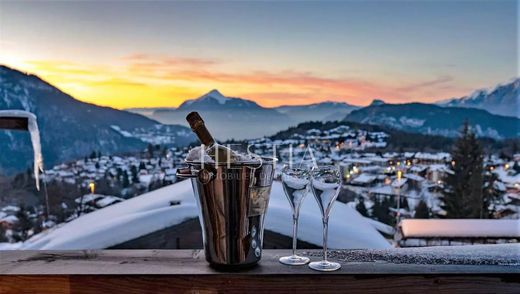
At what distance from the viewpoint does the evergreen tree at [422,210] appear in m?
7.86

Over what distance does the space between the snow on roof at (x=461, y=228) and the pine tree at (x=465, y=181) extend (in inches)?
229

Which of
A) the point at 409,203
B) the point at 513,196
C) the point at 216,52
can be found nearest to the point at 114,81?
the point at 216,52

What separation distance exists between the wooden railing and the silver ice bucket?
0.03 meters

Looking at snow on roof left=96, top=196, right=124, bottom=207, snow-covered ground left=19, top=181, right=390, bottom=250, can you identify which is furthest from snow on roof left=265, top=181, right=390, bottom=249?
snow on roof left=96, top=196, right=124, bottom=207

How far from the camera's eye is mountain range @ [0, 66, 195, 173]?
16.9 feet

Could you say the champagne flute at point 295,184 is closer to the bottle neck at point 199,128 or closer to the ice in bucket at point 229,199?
the ice in bucket at point 229,199

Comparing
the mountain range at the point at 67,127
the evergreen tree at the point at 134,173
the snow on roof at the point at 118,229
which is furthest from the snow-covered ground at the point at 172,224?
the evergreen tree at the point at 134,173

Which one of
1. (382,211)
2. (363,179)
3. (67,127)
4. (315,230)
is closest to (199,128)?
(315,230)

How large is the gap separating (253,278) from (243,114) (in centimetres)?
461

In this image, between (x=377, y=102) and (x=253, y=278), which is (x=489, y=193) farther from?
(x=253, y=278)

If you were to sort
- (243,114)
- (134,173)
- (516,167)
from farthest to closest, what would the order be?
(516,167) → (134,173) → (243,114)

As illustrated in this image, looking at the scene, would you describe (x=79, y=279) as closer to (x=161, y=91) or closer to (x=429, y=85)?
(x=161, y=91)

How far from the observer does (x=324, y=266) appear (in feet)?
2.99

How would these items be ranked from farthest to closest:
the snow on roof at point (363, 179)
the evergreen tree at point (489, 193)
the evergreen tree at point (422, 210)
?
the evergreen tree at point (489, 193) → the evergreen tree at point (422, 210) → the snow on roof at point (363, 179)
